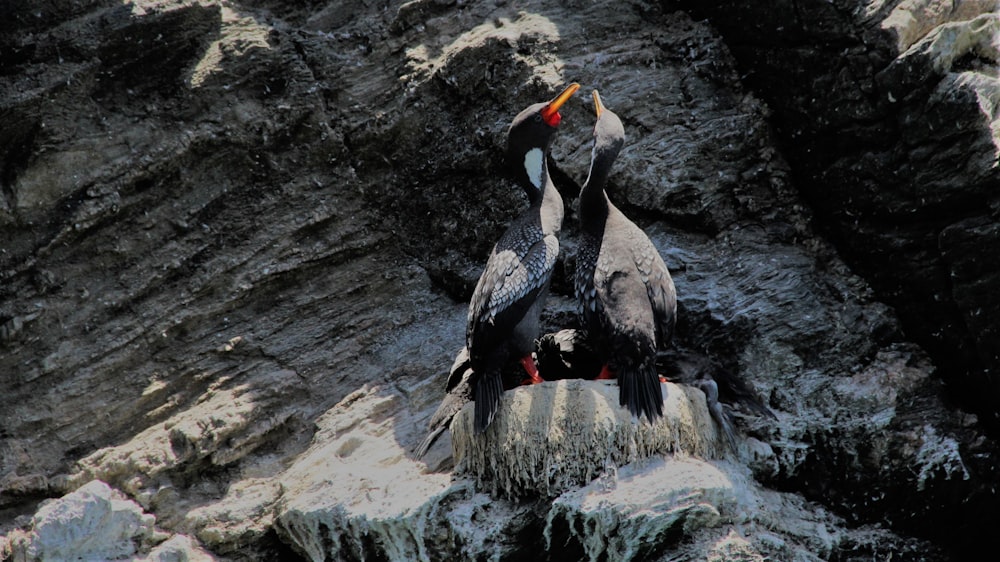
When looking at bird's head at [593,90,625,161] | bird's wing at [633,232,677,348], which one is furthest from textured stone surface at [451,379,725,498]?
bird's head at [593,90,625,161]

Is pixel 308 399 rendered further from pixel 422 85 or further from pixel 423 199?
pixel 422 85

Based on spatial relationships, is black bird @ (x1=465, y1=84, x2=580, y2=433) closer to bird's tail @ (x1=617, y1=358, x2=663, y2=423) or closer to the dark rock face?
bird's tail @ (x1=617, y1=358, x2=663, y2=423)

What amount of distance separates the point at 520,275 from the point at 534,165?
40.3 inches

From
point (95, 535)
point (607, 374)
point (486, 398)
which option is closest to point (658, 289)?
point (607, 374)

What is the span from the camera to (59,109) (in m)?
7.62

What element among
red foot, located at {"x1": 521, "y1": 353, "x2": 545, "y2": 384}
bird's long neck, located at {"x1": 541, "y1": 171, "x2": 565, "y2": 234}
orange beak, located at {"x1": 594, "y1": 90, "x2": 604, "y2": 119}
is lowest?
red foot, located at {"x1": 521, "y1": 353, "x2": 545, "y2": 384}

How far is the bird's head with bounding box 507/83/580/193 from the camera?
7.31m

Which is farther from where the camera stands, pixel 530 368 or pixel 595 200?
pixel 595 200

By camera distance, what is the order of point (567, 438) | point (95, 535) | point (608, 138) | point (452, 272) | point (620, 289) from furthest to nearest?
point (452, 272) → point (608, 138) → point (620, 289) → point (95, 535) → point (567, 438)

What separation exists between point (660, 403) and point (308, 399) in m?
2.83

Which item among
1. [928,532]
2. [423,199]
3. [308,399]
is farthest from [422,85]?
[928,532]

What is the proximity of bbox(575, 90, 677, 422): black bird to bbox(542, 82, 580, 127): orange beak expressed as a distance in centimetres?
26

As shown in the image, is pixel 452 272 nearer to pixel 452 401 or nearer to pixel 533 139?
pixel 533 139

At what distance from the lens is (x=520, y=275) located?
6.83 metres
